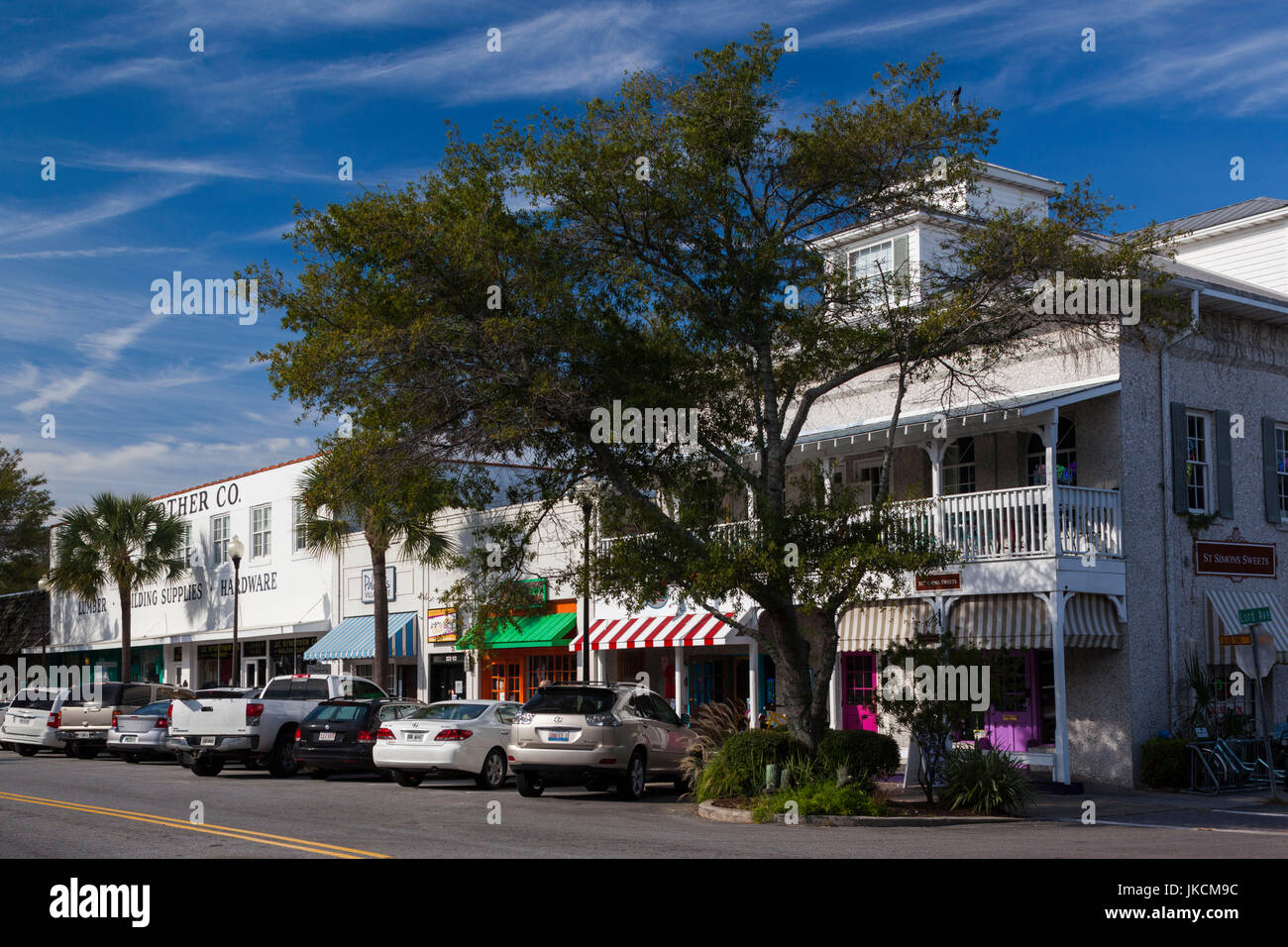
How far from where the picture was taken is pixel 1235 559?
74.6ft

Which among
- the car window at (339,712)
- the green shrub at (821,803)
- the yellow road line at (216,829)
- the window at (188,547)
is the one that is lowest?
the green shrub at (821,803)

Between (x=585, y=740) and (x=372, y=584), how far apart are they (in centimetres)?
1829

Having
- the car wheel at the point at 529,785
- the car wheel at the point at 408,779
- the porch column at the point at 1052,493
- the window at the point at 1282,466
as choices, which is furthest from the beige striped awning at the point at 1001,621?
the car wheel at the point at 408,779

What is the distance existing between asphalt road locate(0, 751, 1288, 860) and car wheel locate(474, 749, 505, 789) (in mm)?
316

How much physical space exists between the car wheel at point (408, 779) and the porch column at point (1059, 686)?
9.50 meters

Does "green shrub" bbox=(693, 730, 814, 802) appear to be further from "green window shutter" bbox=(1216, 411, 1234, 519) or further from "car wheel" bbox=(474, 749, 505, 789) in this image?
"green window shutter" bbox=(1216, 411, 1234, 519)

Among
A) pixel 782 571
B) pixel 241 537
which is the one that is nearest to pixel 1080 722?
pixel 782 571

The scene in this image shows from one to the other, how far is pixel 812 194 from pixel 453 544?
16795mm

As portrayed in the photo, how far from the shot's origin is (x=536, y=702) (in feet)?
61.7

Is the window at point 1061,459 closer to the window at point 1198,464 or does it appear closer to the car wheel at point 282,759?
the window at point 1198,464

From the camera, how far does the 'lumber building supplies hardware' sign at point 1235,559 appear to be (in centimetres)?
2217

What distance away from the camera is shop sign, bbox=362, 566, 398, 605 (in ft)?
114

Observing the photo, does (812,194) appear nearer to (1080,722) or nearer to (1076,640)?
(1076,640)

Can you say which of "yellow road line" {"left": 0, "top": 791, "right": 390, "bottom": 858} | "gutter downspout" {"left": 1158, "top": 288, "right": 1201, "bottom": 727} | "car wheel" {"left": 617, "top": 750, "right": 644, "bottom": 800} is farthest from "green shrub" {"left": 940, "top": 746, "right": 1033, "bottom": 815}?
"yellow road line" {"left": 0, "top": 791, "right": 390, "bottom": 858}
